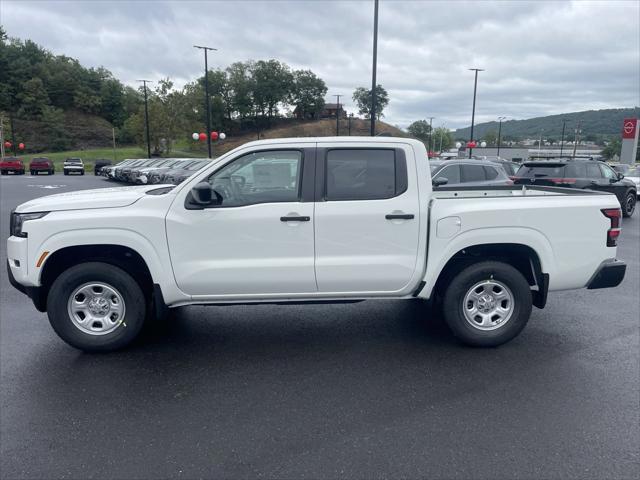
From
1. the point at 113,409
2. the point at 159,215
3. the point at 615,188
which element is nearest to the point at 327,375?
the point at 113,409

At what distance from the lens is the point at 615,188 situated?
14.2 m

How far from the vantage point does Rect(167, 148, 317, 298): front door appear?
4.27 m

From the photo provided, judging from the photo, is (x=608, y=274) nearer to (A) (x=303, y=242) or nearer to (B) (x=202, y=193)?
(A) (x=303, y=242)

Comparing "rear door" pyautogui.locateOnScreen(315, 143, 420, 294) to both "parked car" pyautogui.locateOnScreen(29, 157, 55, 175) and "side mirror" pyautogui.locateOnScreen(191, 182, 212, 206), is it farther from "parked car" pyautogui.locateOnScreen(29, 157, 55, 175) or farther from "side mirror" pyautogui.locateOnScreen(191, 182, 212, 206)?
"parked car" pyautogui.locateOnScreen(29, 157, 55, 175)

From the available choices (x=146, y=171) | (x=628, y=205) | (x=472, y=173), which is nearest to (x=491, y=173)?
Answer: (x=472, y=173)

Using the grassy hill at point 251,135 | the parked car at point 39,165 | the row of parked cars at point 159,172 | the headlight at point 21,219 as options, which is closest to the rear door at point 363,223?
the headlight at point 21,219

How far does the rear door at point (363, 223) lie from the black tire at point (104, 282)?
5.48ft

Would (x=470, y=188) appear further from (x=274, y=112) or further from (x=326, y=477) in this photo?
(x=274, y=112)

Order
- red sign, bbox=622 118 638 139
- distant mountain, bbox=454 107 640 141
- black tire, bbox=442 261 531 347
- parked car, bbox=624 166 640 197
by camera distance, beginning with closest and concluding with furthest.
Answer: black tire, bbox=442 261 531 347 < parked car, bbox=624 166 640 197 < red sign, bbox=622 118 638 139 < distant mountain, bbox=454 107 640 141

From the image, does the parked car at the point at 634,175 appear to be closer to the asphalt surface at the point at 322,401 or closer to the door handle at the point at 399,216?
the asphalt surface at the point at 322,401

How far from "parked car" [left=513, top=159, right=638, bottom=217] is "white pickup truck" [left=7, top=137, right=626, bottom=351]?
9855 millimetres

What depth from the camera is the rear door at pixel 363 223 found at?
4336 millimetres

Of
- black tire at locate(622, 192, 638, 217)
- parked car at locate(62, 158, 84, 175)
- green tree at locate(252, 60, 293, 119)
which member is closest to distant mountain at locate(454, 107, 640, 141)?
green tree at locate(252, 60, 293, 119)

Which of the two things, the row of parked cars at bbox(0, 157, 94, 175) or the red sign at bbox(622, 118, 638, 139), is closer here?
the red sign at bbox(622, 118, 638, 139)
